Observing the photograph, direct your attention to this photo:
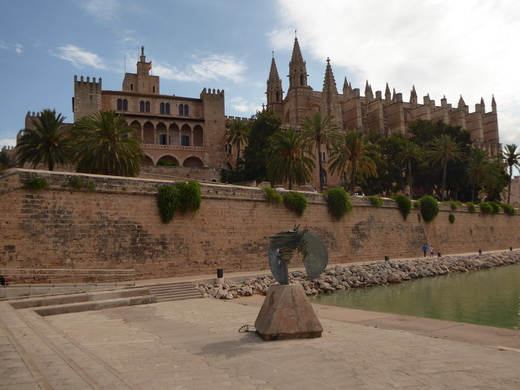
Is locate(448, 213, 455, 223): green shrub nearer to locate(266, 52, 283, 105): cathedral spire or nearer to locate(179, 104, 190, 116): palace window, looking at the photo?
locate(179, 104, 190, 116): palace window

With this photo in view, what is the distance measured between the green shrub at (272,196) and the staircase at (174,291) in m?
8.86

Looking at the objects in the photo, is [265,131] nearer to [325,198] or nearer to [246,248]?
[325,198]

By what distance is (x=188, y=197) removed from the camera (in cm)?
2162

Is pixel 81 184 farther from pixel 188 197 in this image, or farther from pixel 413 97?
pixel 413 97

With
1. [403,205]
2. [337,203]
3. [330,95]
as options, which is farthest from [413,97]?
[337,203]

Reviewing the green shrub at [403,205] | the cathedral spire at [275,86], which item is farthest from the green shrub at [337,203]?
the cathedral spire at [275,86]

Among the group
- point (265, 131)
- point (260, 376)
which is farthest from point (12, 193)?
point (265, 131)

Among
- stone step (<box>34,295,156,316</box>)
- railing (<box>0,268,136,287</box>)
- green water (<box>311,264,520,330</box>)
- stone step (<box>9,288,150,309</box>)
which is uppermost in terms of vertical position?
railing (<box>0,268,136,287</box>)

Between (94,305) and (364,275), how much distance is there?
14683mm

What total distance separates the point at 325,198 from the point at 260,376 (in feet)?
75.2

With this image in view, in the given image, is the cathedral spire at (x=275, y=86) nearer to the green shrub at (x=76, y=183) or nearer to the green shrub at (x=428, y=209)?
the green shrub at (x=428, y=209)

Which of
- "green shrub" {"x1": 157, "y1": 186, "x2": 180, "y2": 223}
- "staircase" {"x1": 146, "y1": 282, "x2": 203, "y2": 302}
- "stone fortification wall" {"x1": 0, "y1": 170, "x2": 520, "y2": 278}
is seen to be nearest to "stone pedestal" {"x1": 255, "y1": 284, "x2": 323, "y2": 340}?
"staircase" {"x1": 146, "y1": 282, "x2": 203, "y2": 302}

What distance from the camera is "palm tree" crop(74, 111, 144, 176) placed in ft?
83.9

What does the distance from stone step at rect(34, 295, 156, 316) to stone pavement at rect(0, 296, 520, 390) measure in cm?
93
